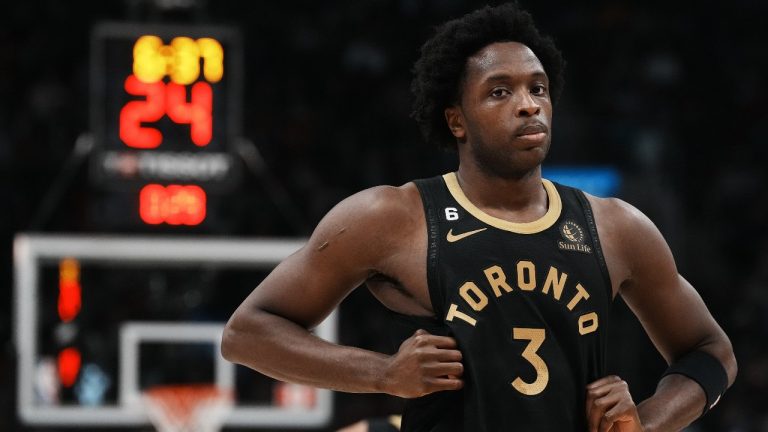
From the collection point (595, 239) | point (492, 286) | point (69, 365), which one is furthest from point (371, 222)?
point (69, 365)

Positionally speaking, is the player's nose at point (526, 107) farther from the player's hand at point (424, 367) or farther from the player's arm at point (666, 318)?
the player's hand at point (424, 367)

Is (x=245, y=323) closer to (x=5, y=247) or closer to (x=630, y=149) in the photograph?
(x=5, y=247)

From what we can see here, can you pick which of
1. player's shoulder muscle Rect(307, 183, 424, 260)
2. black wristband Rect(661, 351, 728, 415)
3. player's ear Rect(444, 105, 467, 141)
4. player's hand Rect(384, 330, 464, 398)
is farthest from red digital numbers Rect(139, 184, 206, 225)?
player's hand Rect(384, 330, 464, 398)

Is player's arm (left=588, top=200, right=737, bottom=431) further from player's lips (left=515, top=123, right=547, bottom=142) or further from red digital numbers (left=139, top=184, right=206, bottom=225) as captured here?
red digital numbers (left=139, top=184, right=206, bottom=225)

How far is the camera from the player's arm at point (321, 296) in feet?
10.7

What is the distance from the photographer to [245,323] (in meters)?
3.33

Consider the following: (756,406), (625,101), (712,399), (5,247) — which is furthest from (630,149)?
(712,399)

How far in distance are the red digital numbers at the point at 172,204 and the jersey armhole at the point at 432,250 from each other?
209 inches

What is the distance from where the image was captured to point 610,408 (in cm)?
320

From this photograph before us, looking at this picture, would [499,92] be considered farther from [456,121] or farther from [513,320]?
[513,320]

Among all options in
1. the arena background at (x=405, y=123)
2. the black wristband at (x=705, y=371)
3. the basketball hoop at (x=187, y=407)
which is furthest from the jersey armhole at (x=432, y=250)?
the arena background at (x=405, y=123)

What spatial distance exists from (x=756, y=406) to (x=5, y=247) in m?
6.40

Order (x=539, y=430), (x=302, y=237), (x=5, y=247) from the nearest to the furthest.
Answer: (x=539, y=430) → (x=302, y=237) → (x=5, y=247)

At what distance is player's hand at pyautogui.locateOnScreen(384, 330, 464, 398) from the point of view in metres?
3.10
